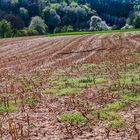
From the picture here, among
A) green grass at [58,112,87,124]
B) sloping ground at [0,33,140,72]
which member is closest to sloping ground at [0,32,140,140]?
green grass at [58,112,87,124]

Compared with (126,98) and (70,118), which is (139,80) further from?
(70,118)

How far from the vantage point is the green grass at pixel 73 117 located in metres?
13.3

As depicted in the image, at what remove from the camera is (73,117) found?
45.0 ft

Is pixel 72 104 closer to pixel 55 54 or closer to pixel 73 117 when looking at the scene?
pixel 73 117

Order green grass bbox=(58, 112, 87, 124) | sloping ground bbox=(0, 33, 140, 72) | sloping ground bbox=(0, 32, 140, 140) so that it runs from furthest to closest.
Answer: sloping ground bbox=(0, 33, 140, 72), green grass bbox=(58, 112, 87, 124), sloping ground bbox=(0, 32, 140, 140)

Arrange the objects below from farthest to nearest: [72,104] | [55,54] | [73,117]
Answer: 1. [55,54]
2. [72,104]
3. [73,117]

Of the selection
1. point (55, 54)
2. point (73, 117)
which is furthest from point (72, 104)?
point (55, 54)

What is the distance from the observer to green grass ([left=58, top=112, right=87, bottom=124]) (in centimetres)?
1329

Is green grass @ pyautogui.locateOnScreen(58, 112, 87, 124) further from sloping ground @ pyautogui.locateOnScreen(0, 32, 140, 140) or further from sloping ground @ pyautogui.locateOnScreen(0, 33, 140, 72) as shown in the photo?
sloping ground @ pyautogui.locateOnScreen(0, 33, 140, 72)

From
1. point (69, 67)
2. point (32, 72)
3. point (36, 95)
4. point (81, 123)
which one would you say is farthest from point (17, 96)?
point (69, 67)

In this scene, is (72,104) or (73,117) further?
(72,104)

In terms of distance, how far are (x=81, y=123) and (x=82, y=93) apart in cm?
467

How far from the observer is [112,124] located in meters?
12.7

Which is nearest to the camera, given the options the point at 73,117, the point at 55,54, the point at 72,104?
the point at 73,117
